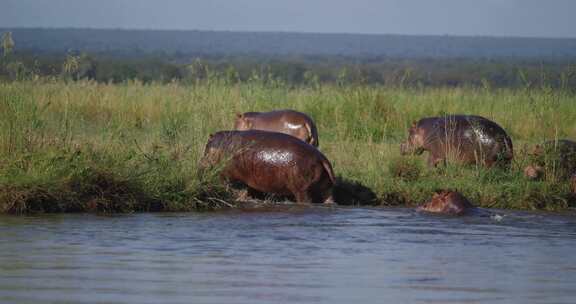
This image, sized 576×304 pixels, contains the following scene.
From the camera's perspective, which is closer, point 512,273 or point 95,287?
point 95,287

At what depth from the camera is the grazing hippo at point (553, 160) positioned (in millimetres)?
10336

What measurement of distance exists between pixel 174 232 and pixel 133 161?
148cm

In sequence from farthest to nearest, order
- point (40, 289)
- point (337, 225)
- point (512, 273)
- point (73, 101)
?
point (73, 101)
point (337, 225)
point (512, 273)
point (40, 289)

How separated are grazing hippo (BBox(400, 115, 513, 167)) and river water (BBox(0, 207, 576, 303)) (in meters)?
1.59

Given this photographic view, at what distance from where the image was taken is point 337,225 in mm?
8617

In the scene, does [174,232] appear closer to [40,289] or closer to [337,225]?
[337,225]

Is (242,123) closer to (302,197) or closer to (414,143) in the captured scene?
(414,143)

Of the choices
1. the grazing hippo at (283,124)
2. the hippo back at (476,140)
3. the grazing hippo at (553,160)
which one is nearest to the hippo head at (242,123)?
the grazing hippo at (283,124)

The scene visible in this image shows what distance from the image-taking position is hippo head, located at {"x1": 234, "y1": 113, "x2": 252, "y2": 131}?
1219 centimetres

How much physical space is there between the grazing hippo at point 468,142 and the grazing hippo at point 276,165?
1999 mm

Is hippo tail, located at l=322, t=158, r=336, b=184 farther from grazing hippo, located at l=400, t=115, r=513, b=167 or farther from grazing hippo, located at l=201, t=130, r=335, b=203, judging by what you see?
grazing hippo, located at l=400, t=115, r=513, b=167

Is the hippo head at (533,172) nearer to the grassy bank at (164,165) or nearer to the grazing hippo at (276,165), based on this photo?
the grassy bank at (164,165)

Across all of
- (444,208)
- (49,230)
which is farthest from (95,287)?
(444,208)

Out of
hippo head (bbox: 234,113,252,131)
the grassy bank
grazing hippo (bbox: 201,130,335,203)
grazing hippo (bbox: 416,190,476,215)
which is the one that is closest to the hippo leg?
grazing hippo (bbox: 201,130,335,203)
